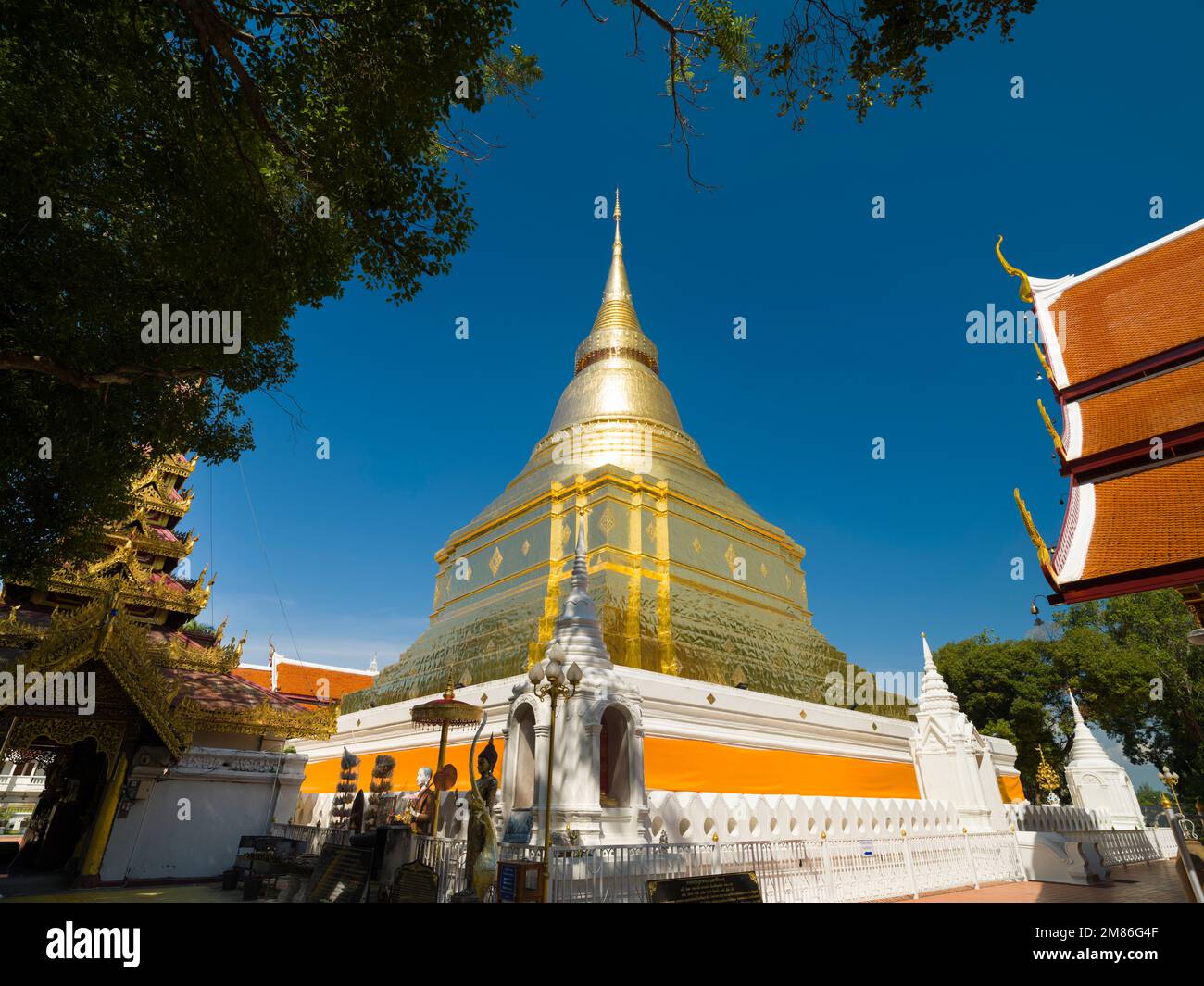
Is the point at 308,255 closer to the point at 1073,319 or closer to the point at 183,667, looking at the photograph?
the point at 183,667

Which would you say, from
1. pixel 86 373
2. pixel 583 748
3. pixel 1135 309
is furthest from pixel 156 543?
pixel 1135 309

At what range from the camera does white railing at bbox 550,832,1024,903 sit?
5.77 meters

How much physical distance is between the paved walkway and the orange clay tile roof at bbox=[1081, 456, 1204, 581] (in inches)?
177

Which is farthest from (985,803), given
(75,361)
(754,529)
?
(75,361)

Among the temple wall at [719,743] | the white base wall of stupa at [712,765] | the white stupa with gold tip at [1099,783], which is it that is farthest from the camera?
the white stupa with gold tip at [1099,783]

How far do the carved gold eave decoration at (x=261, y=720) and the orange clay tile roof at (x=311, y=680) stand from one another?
15624 mm

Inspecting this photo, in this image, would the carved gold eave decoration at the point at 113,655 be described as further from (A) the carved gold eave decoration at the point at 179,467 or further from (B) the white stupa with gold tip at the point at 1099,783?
A: (B) the white stupa with gold tip at the point at 1099,783

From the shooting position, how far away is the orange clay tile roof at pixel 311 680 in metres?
25.7

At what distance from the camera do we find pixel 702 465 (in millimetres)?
20438

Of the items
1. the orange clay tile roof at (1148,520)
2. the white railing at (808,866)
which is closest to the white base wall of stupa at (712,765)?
the white railing at (808,866)

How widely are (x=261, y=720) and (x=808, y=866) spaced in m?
8.40

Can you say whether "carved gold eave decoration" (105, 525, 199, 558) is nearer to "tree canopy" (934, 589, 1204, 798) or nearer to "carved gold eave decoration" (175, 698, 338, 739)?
"carved gold eave decoration" (175, 698, 338, 739)

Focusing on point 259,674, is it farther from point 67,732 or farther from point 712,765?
point 712,765
